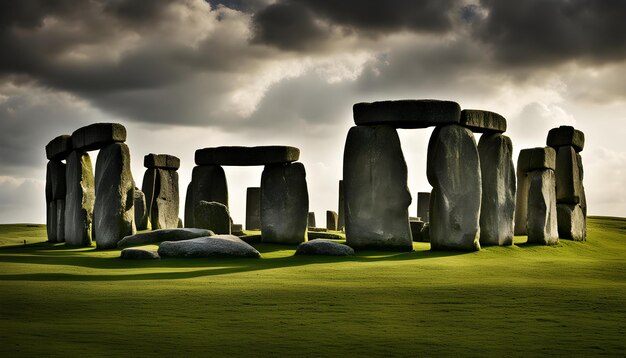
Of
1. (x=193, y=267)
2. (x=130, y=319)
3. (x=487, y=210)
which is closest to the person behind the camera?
(x=130, y=319)

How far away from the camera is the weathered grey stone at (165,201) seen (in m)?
27.5

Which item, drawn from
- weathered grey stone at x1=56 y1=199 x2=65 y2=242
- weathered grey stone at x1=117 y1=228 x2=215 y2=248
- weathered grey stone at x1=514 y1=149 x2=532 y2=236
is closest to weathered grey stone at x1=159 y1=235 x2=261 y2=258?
weathered grey stone at x1=117 y1=228 x2=215 y2=248

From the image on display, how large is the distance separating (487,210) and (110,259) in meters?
9.18

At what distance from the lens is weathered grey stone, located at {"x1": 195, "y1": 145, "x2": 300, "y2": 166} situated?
21.3 meters

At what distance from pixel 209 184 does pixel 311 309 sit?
57.6 ft

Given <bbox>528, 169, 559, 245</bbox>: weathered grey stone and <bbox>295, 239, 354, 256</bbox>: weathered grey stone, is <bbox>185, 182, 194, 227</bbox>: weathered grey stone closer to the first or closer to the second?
<bbox>295, 239, 354, 256</bbox>: weathered grey stone

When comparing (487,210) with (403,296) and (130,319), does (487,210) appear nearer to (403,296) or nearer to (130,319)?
(403,296)

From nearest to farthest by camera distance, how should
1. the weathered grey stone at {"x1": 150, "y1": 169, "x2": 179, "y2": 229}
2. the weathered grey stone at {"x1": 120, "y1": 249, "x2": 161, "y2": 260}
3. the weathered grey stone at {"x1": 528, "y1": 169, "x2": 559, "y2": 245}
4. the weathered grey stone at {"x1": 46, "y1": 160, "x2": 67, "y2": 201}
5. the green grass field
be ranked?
the green grass field
the weathered grey stone at {"x1": 120, "y1": 249, "x2": 161, "y2": 260}
the weathered grey stone at {"x1": 528, "y1": 169, "x2": 559, "y2": 245}
the weathered grey stone at {"x1": 46, "y1": 160, "x2": 67, "y2": 201}
the weathered grey stone at {"x1": 150, "y1": 169, "x2": 179, "y2": 229}

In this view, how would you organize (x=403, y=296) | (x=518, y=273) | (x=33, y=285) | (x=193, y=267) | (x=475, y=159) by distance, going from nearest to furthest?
(x=403, y=296) < (x=33, y=285) < (x=518, y=273) < (x=193, y=267) < (x=475, y=159)

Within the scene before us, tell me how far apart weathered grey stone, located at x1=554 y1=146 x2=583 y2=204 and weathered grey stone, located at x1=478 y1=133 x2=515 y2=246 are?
4388 millimetres

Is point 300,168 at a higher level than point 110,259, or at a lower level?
higher

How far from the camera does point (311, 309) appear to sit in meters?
7.93

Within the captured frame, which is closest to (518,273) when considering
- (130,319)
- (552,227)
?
(130,319)

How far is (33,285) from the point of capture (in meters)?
9.89
